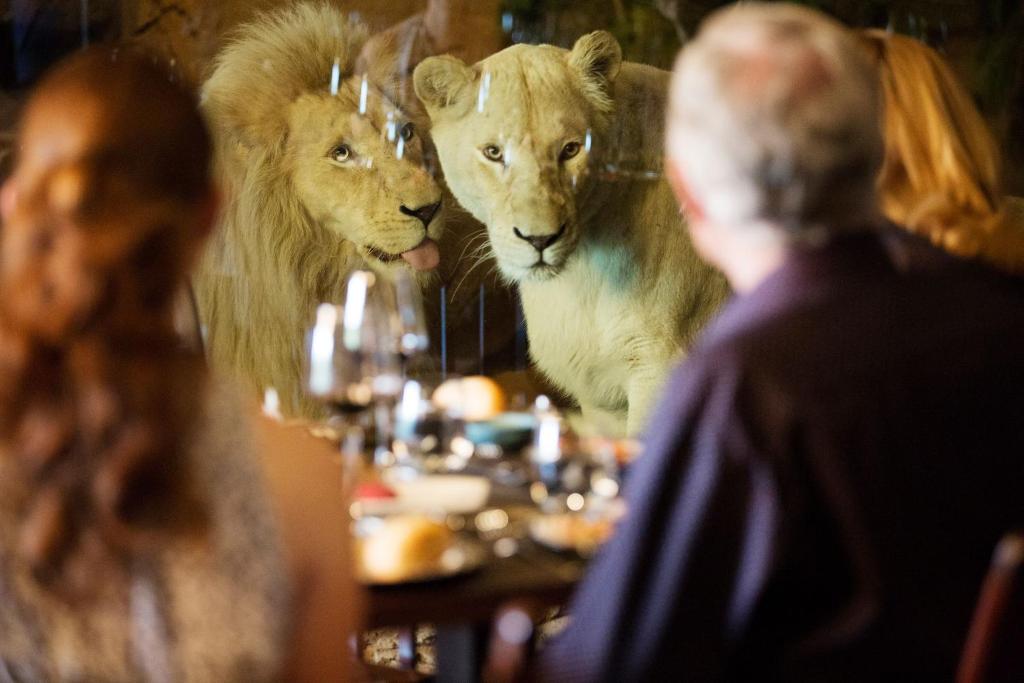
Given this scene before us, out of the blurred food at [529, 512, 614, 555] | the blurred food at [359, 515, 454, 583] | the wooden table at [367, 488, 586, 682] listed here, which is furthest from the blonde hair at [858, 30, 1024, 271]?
the blurred food at [359, 515, 454, 583]

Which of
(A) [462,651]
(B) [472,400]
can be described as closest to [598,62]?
(B) [472,400]

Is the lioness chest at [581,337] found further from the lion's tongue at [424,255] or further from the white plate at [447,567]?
the white plate at [447,567]

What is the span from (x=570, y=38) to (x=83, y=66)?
8.49ft

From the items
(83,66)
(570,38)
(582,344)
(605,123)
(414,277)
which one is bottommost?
(582,344)

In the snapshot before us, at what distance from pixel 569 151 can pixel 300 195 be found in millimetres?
734

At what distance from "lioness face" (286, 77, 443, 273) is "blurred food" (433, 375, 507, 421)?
970mm

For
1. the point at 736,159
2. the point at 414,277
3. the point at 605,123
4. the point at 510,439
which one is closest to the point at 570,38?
the point at 605,123

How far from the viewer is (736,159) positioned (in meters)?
1.15

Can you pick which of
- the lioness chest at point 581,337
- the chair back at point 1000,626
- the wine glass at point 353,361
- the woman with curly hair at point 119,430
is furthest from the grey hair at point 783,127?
the lioness chest at point 581,337

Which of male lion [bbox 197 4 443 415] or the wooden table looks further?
male lion [bbox 197 4 443 415]

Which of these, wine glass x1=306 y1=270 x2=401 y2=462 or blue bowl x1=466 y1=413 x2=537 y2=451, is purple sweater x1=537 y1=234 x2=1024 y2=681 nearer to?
wine glass x1=306 y1=270 x2=401 y2=462

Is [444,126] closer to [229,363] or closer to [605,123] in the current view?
[605,123]

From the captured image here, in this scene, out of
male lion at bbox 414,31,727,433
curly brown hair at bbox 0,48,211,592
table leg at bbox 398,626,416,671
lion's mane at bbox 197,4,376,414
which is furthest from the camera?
male lion at bbox 414,31,727,433

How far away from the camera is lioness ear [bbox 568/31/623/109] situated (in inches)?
135
